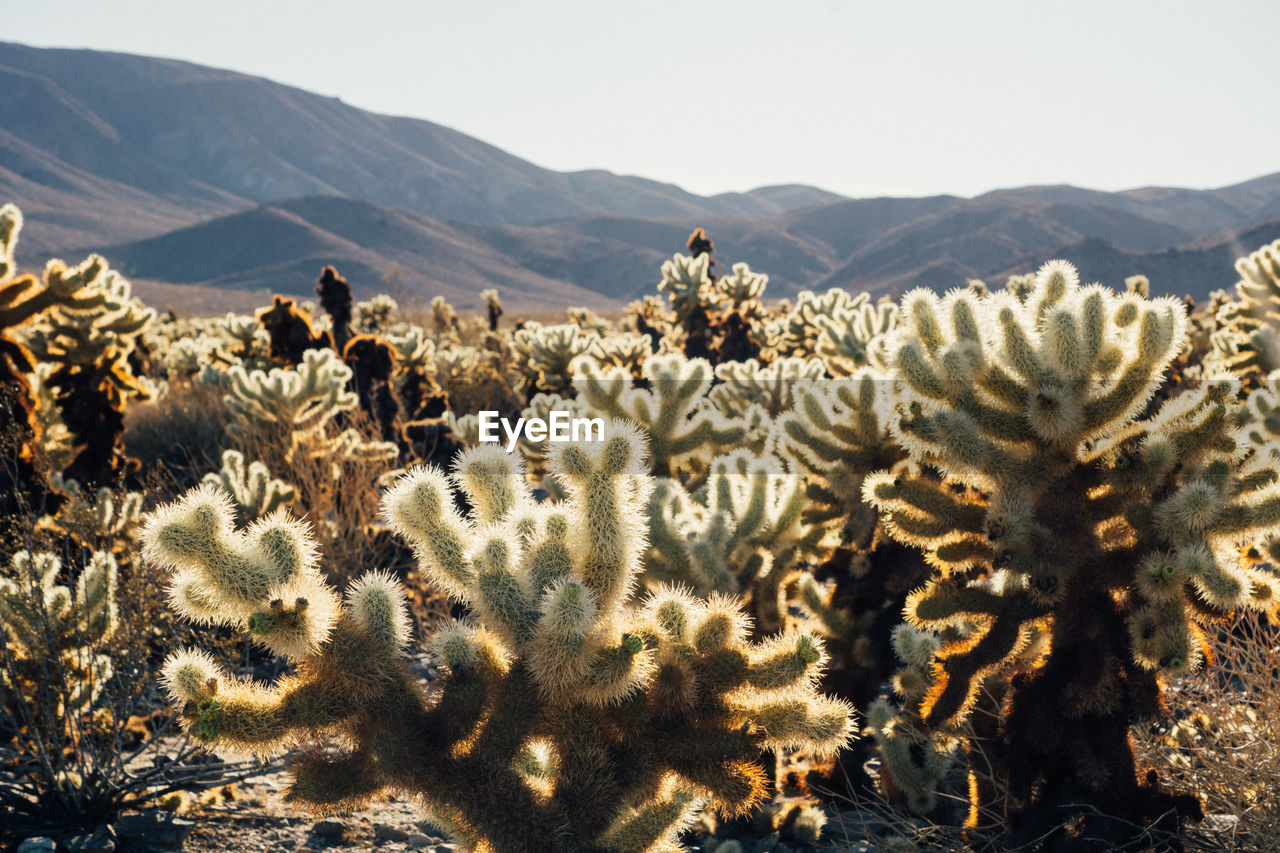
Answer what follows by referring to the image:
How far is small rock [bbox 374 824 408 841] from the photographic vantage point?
3.65 metres

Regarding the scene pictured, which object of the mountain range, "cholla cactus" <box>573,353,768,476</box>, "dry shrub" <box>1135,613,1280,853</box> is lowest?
"dry shrub" <box>1135,613,1280,853</box>

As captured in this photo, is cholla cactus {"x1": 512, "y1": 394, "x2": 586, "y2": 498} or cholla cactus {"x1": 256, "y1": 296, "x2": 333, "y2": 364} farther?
cholla cactus {"x1": 256, "y1": 296, "x2": 333, "y2": 364}

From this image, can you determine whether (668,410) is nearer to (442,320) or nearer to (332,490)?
(332,490)

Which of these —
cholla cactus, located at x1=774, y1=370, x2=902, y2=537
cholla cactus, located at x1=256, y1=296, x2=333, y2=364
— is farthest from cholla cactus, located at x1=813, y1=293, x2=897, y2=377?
cholla cactus, located at x1=256, y1=296, x2=333, y2=364

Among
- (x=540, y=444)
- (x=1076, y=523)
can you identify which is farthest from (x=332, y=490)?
(x=1076, y=523)

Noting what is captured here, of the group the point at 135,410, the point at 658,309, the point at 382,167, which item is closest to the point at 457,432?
the point at 135,410

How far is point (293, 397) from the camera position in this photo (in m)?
7.36

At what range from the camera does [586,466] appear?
7.12ft

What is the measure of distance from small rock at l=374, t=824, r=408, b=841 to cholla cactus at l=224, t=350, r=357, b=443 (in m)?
4.28

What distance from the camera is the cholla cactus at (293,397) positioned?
7.37 m

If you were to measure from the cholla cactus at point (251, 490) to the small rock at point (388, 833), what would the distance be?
2226mm

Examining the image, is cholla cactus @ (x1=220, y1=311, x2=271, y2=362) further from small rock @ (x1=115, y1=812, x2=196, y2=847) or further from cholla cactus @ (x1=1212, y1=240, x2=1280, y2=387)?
cholla cactus @ (x1=1212, y1=240, x2=1280, y2=387)

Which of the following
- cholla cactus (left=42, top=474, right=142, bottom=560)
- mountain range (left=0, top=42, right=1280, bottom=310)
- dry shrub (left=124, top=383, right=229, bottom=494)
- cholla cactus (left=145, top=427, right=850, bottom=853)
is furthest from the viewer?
mountain range (left=0, top=42, right=1280, bottom=310)

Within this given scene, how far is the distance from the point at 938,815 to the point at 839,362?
3.61 m
